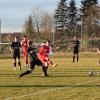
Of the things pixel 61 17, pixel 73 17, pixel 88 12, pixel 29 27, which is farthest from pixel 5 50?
pixel 73 17

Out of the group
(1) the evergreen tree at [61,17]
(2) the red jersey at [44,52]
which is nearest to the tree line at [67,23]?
(1) the evergreen tree at [61,17]

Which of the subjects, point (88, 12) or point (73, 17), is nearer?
point (88, 12)

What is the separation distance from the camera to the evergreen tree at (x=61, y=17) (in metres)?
100

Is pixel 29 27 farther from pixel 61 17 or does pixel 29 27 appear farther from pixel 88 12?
pixel 88 12

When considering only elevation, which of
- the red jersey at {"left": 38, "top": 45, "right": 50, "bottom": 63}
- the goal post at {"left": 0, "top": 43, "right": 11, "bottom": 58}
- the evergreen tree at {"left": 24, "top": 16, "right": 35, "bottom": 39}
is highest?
the evergreen tree at {"left": 24, "top": 16, "right": 35, "bottom": 39}

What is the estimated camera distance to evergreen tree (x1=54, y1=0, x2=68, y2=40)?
100m

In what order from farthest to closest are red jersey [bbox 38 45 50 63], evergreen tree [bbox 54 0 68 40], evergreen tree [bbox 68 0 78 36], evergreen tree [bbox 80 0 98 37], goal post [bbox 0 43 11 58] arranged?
1. evergreen tree [bbox 54 0 68 40]
2. evergreen tree [bbox 68 0 78 36]
3. evergreen tree [bbox 80 0 98 37]
4. goal post [bbox 0 43 11 58]
5. red jersey [bbox 38 45 50 63]

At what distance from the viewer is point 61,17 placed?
4107 inches

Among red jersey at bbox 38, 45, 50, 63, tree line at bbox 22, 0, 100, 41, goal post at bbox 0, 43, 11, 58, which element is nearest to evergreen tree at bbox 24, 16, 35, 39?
tree line at bbox 22, 0, 100, 41

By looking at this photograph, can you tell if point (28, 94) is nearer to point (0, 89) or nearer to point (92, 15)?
point (0, 89)

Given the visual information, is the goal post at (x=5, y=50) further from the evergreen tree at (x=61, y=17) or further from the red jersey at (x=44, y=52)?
the evergreen tree at (x=61, y=17)

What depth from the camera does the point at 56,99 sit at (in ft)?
45.3

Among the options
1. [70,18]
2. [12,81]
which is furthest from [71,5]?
[12,81]

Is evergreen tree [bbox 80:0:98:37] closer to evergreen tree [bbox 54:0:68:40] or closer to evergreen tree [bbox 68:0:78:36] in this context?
evergreen tree [bbox 68:0:78:36]
